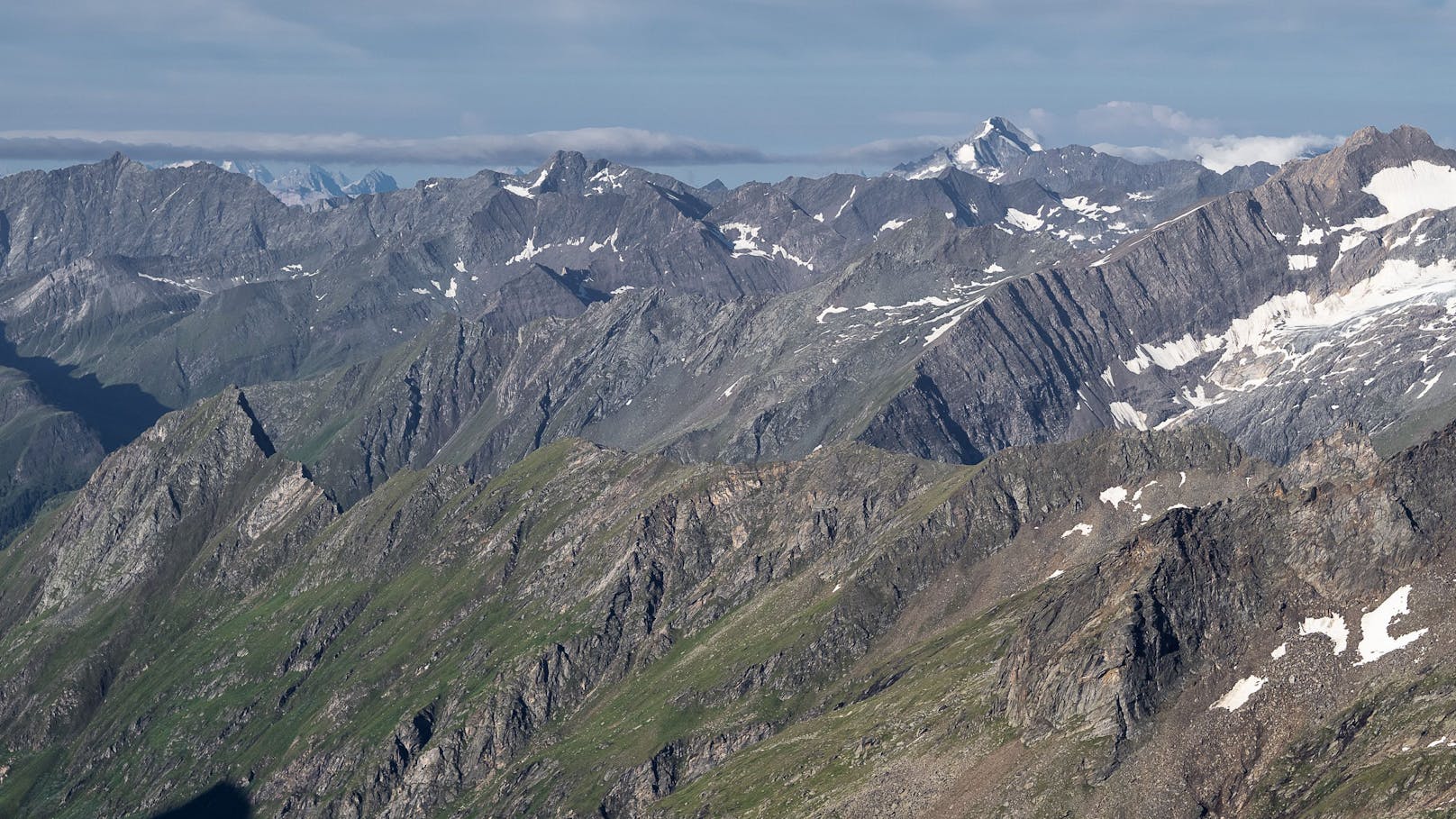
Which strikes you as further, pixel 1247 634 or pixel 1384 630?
pixel 1247 634

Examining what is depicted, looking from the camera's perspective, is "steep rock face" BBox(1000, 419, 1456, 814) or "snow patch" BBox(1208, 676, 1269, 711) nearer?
"steep rock face" BBox(1000, 419, 1456, 814)

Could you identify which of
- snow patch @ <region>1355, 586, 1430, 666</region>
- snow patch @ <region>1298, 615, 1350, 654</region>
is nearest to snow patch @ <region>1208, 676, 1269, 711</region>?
snow patch @ <region>1298, 615, 1350, 654</region>

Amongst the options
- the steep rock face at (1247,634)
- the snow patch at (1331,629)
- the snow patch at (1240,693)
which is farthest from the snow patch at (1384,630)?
the snow patch at (1240,693)

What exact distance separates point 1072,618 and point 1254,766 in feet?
139

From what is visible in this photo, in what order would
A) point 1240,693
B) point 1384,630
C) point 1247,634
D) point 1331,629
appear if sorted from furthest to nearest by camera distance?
point 1247,634 < point 1331,629 < point 1240,693 < point 1384,630

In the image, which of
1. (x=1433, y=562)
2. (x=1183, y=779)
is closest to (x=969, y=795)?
(x=1183, y=779)

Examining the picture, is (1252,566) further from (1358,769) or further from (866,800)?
(866,800)

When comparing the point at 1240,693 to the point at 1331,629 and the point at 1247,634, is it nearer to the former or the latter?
the point at 1247,634

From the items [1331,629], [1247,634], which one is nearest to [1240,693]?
[1247,634]

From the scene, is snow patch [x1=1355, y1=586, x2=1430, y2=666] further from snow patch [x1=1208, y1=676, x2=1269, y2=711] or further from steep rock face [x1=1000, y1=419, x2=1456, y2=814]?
snow patch [x1=1208, y1=676, x2=1269, y2=711]

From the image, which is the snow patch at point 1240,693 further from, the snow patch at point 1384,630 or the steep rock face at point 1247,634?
the snow patch at point 1384,630

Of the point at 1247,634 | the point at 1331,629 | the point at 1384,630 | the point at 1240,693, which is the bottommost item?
the point at 1240,693

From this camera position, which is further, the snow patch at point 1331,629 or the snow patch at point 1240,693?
the snow patch at point 1240,693

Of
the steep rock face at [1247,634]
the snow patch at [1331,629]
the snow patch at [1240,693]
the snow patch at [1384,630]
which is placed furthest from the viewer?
the snow patch at [1240,693]
